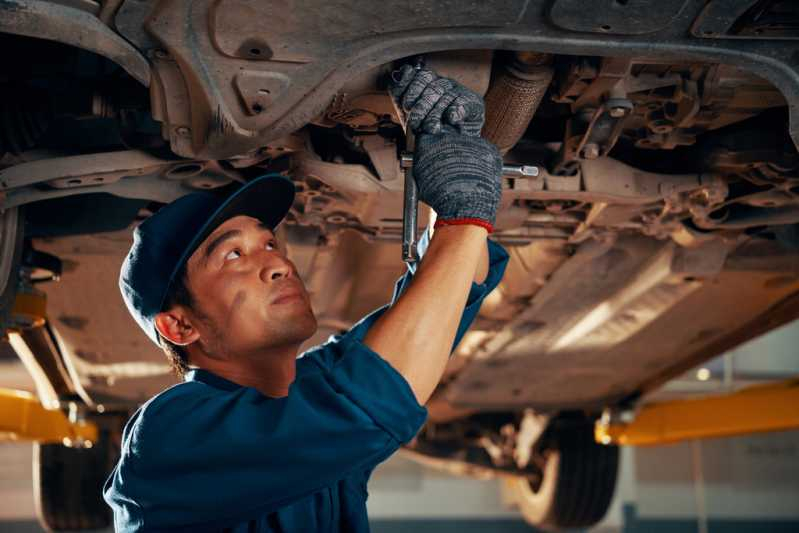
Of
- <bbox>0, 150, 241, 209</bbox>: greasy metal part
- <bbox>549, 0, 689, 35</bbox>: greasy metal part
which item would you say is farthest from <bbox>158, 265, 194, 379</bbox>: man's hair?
<bbox>549, 0, 689, 35</bbox>: greasy metal part

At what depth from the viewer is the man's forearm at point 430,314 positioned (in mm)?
1692

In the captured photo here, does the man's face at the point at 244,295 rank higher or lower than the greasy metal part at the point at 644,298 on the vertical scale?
lower

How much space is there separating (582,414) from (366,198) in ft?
12.3

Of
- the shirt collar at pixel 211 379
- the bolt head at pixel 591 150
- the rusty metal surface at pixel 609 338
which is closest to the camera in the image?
the shirt collar at pixel 211 379

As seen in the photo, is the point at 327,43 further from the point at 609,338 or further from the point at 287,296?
the point at 609,338

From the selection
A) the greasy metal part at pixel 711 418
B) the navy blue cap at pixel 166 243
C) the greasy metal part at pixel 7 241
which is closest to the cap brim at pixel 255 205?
the navy blue cap at pixel 166 243

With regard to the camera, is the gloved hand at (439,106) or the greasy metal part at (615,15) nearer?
the gloved hand at (439,106)

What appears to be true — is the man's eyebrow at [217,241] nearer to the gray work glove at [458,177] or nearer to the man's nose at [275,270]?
the man's nose at [275,270]

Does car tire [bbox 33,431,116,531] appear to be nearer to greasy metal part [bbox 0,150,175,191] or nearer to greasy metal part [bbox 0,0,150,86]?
greasy metal part [bbox 0,150,175,191]

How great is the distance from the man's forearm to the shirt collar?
399 mm

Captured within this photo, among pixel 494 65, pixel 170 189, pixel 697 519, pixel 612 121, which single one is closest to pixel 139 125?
pixel 170 189

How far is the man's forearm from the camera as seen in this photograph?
1.69 meters

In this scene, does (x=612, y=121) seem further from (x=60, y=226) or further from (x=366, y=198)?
(x=60, y=226)

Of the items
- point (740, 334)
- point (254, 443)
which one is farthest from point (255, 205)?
point (740, 334)
